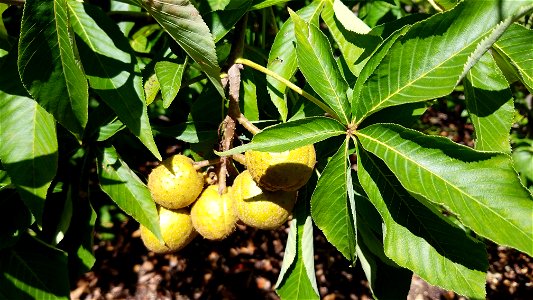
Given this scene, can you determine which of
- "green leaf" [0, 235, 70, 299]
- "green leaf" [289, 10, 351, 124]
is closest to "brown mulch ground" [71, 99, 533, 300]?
"green leaf" [0, 235, 70, 299]

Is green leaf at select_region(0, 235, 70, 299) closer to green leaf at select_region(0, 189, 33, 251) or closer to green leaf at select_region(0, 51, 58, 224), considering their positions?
green leaf at select_region(0, 189, 33, 251)

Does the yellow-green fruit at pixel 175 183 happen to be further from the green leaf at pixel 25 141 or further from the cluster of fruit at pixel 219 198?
the green leaf at pixel 25 141

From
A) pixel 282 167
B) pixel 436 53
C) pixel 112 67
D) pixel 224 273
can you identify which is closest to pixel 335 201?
pixel 282 167

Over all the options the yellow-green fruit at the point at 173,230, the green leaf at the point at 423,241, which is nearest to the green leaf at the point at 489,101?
the green leaf at the point at 423,241

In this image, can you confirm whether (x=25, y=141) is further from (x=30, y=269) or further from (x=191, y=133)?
(x=30, y=269)

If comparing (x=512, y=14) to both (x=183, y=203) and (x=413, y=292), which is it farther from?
(x=413, y=292)

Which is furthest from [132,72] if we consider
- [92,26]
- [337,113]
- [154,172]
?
[337,113]

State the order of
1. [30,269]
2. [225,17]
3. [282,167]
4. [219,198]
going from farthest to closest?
[30,269], [219,198], [225,17], [282,167]
